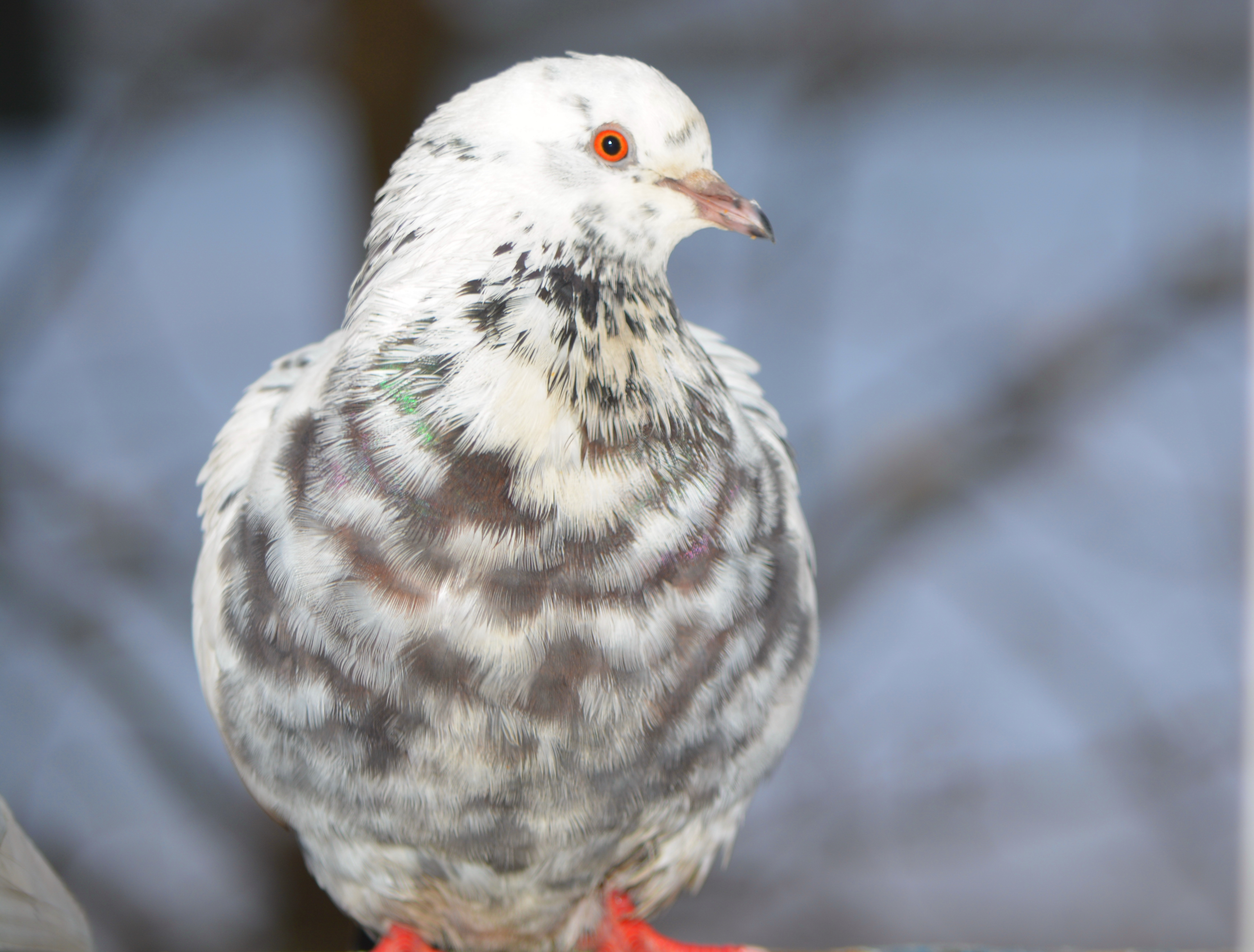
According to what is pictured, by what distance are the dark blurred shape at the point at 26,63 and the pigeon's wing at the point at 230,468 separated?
1839 millimetres

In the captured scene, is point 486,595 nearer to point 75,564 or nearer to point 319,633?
point 319,633

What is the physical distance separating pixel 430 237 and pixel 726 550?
1.04 ft

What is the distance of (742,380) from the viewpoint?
43.7 inches

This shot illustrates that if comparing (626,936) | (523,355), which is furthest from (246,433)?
(626,936)

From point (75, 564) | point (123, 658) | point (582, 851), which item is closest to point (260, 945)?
point (123, 658)

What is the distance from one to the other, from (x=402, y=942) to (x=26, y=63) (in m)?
2.27

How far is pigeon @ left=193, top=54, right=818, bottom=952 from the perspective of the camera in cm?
75

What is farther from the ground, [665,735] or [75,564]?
[665,735]

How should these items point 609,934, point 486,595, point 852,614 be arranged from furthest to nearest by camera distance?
point 852,614 → point 609,934 → point 486,595

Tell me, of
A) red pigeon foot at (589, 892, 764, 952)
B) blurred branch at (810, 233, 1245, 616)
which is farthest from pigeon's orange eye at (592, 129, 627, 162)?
blurred branch at (810, 233, 1245, 616)

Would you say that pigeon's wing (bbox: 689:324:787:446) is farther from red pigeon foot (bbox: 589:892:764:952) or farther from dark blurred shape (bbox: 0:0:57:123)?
dark blurred shape (bbox: 0:0:57:123)

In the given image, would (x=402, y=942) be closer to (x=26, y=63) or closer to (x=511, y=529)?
(x=511, y=529)

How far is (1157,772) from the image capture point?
2590mm

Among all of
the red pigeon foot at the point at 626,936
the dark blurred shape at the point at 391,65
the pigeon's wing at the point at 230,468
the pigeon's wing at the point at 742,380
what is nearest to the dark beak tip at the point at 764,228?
the pigeon's wing at the point at 742,380
